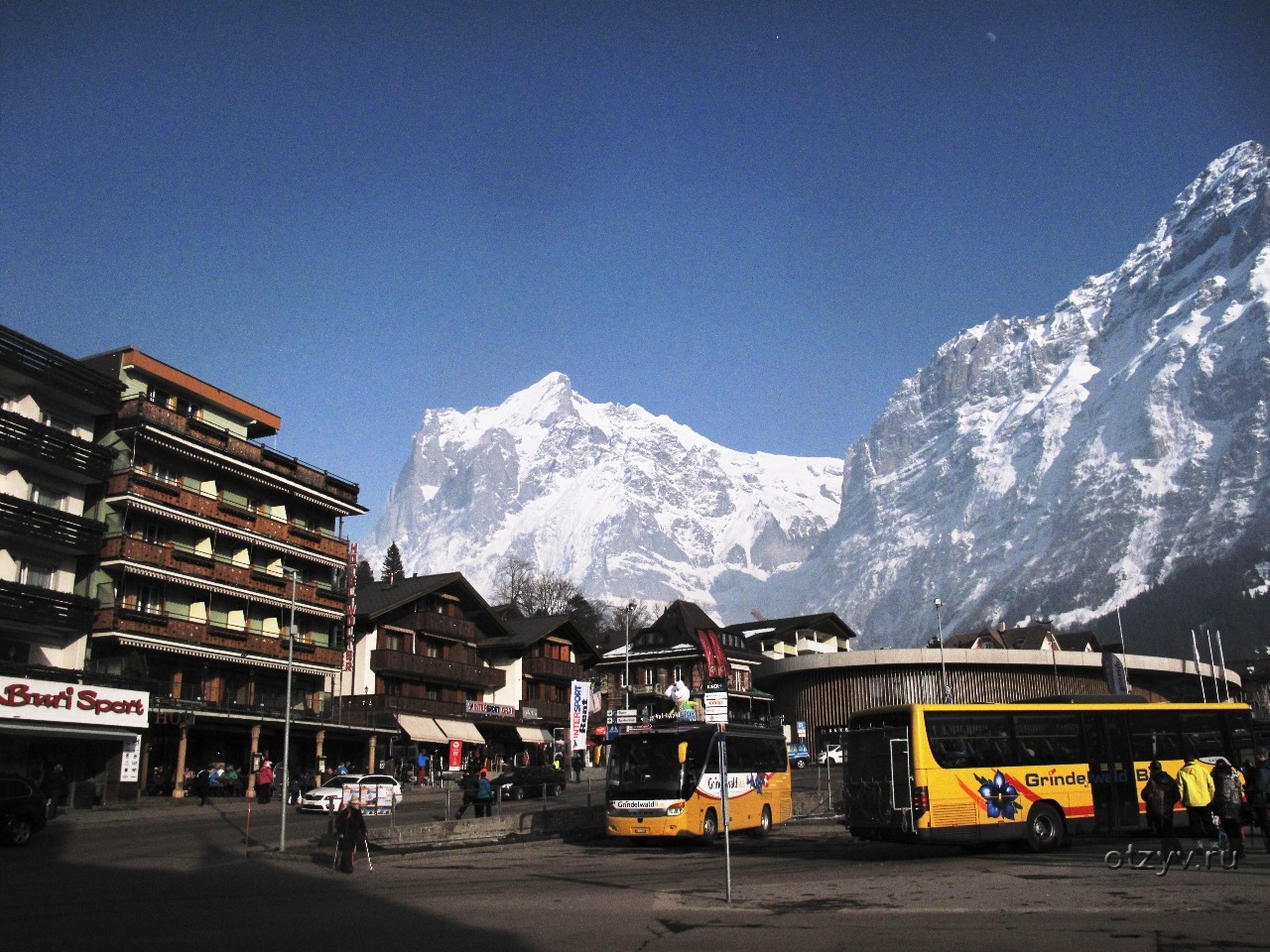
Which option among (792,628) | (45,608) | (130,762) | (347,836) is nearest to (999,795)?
(347,836)

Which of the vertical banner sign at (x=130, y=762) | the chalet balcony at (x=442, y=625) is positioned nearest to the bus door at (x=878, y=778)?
the vertical banner sign at (x=130, y=762)

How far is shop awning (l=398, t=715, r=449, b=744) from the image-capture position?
202ft

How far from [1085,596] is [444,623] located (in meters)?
128

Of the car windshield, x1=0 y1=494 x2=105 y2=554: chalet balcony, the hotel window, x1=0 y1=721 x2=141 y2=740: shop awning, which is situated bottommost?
the car windshield

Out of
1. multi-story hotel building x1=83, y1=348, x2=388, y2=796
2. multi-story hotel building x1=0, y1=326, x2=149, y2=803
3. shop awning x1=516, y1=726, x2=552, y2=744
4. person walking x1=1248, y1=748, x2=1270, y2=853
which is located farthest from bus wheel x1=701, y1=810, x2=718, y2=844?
shop awning x1=516, y1=726, x2=552, y2=744

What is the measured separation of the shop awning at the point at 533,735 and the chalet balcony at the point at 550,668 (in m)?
3.59

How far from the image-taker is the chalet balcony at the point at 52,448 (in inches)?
1668

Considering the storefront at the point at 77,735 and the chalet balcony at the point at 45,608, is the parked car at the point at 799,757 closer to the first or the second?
the storefront at the point at 77,735

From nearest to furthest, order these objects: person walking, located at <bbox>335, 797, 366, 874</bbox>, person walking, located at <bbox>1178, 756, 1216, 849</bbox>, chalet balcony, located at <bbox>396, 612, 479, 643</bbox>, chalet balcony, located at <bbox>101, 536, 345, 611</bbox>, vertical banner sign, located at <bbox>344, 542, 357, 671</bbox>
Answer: person walking, located at <bbox>1178, 756, 1216, 849</bbox> < person walking, located at <bbox>335, 797, 366, 874</bbox> < chalet balcony, located at <bbox>101, 536, 345, 611</bbox> < vertical banner sign, located at <bbox>344, 542, 357, 671</bbox> < chalet balcony, located at <bbox>396, 612, 479, 643</bbox>

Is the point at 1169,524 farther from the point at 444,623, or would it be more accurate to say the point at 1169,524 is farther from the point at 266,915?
the point at 266,915

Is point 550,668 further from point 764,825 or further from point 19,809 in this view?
point 19,809

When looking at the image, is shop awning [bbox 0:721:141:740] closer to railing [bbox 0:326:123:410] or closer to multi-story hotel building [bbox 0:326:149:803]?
multi-story hotel building [bbox 0:326:149:803]

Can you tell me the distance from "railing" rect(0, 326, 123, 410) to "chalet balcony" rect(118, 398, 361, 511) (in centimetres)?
127

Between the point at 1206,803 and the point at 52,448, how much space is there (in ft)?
136
